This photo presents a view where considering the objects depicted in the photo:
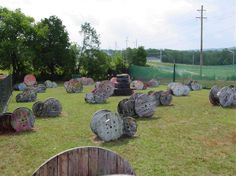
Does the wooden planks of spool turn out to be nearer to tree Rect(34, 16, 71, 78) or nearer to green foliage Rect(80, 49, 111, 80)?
tree Rect(34, 16, 71, 78)

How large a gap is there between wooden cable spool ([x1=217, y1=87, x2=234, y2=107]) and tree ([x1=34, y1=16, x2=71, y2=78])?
2678cm

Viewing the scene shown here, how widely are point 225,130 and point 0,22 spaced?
34253 mm

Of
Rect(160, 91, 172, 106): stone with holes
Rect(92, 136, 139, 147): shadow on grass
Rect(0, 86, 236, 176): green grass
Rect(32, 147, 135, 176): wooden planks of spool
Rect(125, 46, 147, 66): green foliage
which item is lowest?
Rect(0, 86, 236, 176): green grass

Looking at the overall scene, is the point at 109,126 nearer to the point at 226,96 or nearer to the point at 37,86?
the point at 226,96

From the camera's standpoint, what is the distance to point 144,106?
55.0 ft

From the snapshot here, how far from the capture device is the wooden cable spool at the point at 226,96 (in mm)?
20539

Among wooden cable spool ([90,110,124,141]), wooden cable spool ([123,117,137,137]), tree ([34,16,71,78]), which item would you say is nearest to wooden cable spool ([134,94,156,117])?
wooden cable spool ([123,117,137,137])

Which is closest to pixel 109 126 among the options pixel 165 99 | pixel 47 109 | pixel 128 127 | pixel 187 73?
pixel 128 127

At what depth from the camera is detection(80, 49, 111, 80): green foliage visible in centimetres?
4669

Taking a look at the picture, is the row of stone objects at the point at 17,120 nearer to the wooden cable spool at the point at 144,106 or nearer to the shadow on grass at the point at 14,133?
the shadow on grass at the point at 14,133

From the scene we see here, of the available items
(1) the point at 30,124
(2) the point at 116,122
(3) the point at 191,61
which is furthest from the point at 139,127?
(3) the point at 191,61

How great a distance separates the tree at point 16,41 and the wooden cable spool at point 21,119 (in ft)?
93.1

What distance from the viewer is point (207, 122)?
623 inches

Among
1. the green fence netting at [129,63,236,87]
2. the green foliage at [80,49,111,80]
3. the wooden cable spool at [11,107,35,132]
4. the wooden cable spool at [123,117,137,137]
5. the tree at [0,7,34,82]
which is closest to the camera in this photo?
the wooden cable spool at [123,117,137,137]
